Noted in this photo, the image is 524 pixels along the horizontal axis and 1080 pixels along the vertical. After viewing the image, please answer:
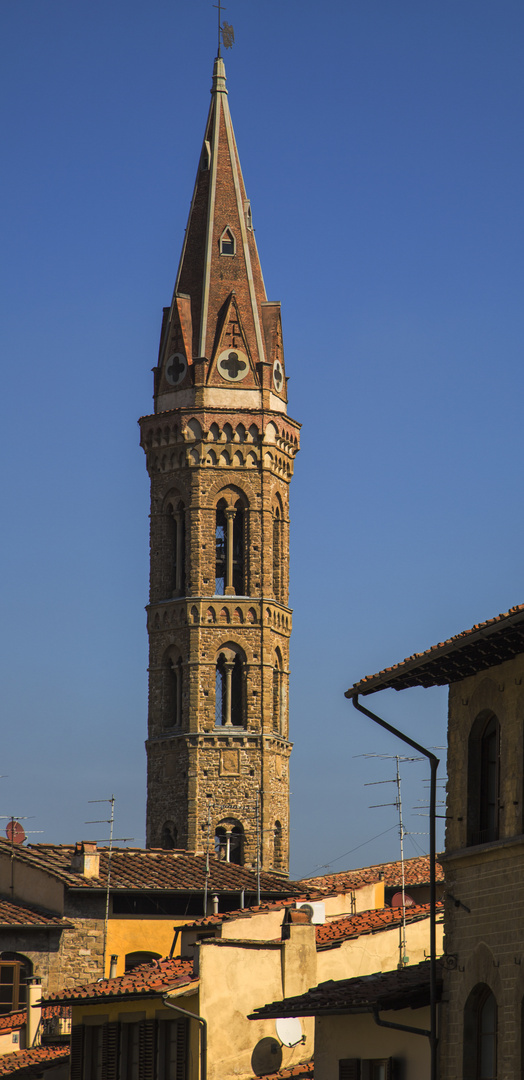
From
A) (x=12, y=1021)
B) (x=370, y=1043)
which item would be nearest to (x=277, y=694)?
(x=12, y=1021)

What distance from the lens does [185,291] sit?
75.8 m

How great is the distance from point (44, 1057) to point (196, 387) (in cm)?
4178

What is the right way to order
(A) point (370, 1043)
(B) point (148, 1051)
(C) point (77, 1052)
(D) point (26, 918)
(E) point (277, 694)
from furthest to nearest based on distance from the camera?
1. (E) point (277, 694)
2. (D) point (26, 918)
3. (C) point (77, 1052)
4. (B) point (148, 1051)
5. (A) point (370, 1043)

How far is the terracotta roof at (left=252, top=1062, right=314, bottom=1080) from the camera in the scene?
2688cm

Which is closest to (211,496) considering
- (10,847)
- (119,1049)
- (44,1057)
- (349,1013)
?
(10,847)

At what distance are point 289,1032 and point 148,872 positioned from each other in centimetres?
1835

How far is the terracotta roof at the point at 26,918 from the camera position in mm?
43656

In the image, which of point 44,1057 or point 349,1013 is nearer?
point 349,1013

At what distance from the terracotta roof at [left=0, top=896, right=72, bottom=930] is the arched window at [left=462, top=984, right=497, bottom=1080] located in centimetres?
2274

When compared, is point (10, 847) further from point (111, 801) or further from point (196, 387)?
point (196, 387)

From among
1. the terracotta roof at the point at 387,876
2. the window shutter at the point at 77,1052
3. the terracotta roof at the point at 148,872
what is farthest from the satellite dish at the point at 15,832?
the window shutter at the point at 77,1052

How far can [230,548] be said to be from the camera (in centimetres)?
7262

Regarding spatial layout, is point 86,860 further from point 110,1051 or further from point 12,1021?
point 110,1051

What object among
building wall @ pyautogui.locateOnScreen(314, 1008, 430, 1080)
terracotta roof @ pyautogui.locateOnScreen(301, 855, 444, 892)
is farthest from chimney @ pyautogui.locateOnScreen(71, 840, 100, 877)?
building wall @ pyautogui.locateOnScreen(314, 1008, 430, 1080)
